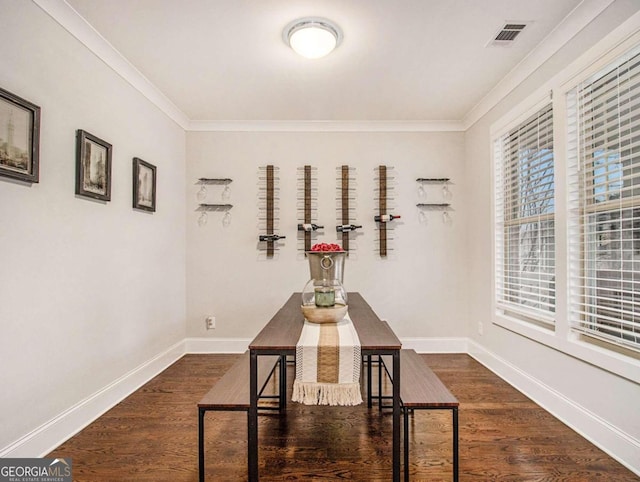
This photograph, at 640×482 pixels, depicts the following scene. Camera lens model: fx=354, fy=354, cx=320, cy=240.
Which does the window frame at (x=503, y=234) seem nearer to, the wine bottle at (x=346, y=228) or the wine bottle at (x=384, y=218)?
the wine bottle at (x=384, y=218)

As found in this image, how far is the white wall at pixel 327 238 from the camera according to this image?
154 inches

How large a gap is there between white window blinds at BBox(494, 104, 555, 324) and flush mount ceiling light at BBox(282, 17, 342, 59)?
5.30ft

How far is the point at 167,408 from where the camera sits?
2.53 m

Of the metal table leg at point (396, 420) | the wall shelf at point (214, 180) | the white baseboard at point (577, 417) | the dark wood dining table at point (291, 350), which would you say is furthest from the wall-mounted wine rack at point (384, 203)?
the metal table leg at point (396, 420)

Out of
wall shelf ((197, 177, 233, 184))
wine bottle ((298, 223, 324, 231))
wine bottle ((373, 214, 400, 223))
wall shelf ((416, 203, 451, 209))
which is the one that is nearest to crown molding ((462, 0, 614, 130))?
wall shelf ((416, 203, 451, 209))

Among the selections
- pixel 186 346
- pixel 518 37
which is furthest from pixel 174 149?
pixel 518 37

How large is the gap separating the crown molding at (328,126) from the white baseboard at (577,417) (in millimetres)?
2468

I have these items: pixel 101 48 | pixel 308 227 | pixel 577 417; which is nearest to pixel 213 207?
pixel 308 227

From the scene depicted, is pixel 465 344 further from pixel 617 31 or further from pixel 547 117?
pixel 617 31

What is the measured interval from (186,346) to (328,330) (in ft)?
9.24

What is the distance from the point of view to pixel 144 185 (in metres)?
3.05

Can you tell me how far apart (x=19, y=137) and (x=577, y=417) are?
11.5 ft

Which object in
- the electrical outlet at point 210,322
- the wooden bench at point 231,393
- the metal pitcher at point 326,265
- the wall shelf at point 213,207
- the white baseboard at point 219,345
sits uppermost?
the wall shelf at point 213,207

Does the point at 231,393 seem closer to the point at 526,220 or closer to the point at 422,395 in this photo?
the point at 422,395
